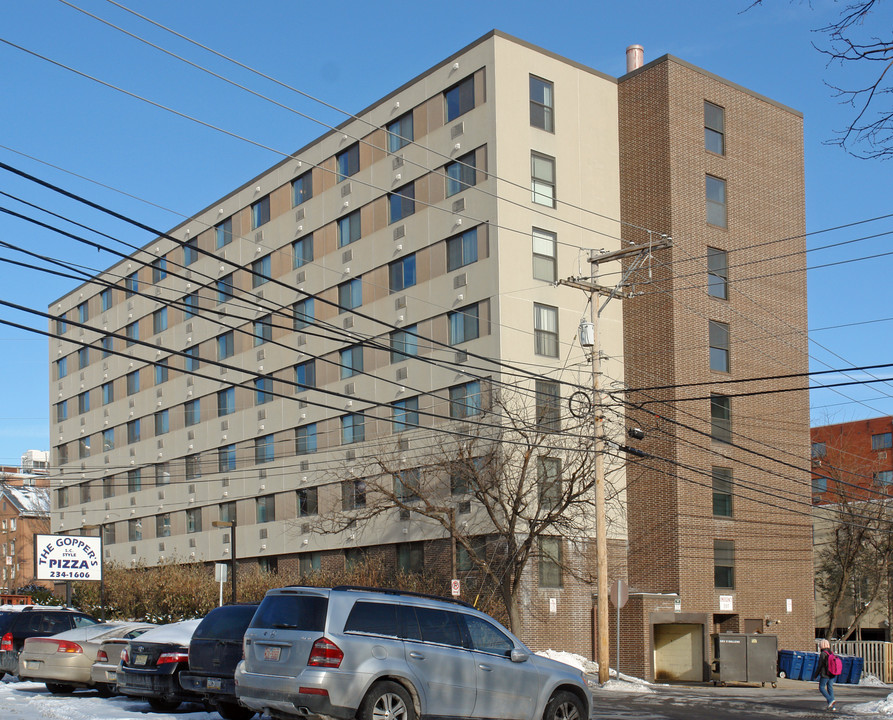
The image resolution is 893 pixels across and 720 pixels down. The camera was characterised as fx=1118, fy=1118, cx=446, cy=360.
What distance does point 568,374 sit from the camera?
40.2 metres

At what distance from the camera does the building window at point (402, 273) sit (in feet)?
143

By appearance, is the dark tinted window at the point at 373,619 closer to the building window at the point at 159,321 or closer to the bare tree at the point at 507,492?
the bare tree at the point at 507,492

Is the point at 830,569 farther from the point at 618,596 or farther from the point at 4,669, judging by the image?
the point at 4,669

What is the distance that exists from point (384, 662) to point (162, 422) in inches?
1958

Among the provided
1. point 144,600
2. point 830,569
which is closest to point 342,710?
point 144,600

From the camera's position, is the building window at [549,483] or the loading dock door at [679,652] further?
the loading dock door at [679,652]

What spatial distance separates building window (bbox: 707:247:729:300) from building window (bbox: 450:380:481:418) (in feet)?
31.3

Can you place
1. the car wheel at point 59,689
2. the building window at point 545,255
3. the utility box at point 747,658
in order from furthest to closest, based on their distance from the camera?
the building window at point 545,255 → the utility box at point 747,658 → the car wheel at point 59,689

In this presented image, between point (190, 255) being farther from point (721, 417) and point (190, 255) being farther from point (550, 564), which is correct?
point (721, 417)

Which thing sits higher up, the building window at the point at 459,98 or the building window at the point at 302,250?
the building window at the point at 459,98

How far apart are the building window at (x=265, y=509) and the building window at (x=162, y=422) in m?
10.3

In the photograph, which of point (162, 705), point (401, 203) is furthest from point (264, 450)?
point (162, 705)

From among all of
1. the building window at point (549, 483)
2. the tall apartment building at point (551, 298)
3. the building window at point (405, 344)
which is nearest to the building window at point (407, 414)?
the tall apartment building at point (551, 298)

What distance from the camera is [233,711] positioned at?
1484 cm
